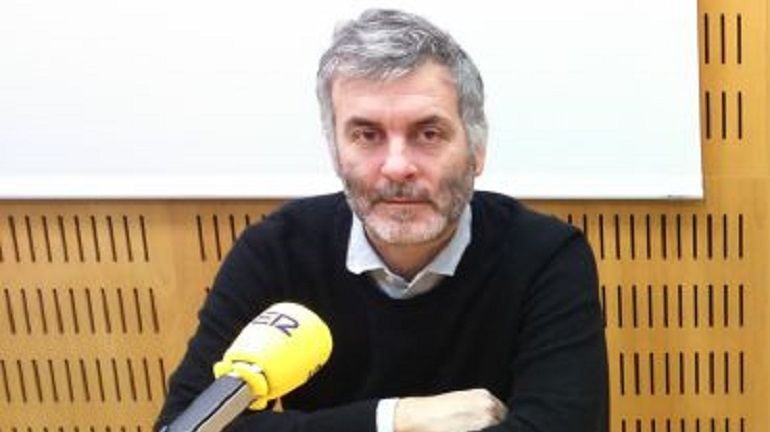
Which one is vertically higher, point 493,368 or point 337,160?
point 337,160

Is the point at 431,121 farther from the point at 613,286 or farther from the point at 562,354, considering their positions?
the point at 613,286

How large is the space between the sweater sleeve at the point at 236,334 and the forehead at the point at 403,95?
0.34 metres

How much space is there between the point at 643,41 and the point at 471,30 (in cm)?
38

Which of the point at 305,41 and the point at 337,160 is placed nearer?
the point at 337,160

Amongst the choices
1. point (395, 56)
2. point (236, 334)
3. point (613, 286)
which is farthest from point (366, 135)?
point (613, 286)

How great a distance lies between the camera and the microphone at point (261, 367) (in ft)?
2.66

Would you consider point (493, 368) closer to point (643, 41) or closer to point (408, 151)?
point (408, 151)

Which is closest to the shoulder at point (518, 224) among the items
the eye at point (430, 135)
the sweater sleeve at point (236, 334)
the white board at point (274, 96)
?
the eye at point (430, 135)

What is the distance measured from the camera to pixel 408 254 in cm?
156

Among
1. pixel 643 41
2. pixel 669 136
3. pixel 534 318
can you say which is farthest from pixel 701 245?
pixel 534 318

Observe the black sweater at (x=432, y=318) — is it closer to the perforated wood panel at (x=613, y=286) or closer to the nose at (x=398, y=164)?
the nose at (x=398, y=164)

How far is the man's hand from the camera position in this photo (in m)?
1.43

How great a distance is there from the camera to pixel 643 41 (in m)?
2.14

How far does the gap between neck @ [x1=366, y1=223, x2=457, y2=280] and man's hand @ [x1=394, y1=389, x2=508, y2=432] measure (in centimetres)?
22
